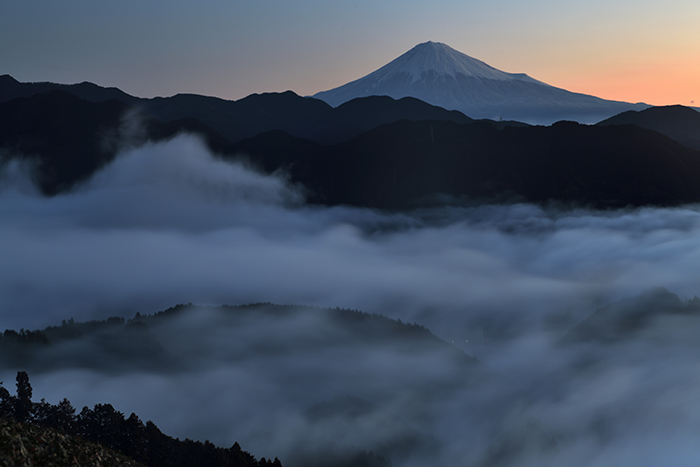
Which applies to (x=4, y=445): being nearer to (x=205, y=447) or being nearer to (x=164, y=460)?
(x=164, y=460)

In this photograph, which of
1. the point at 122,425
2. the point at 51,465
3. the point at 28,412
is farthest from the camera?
the point at 122,425

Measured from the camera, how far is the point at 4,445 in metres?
44.0

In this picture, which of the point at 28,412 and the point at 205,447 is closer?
the point at 28,412

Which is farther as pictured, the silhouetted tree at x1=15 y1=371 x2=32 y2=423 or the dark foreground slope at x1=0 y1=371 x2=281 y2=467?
the dark foreground slope at x1=0 y1=371 x2=281 y2=467

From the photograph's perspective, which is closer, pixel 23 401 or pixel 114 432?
pixel 23 401

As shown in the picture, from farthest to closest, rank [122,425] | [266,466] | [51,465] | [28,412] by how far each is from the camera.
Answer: [266,466] < [122,425] < [28,412] < [51,465]

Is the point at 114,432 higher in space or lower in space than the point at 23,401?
lower

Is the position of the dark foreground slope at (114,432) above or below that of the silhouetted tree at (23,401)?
below

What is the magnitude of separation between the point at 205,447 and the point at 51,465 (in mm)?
74023

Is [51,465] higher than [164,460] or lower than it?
higher

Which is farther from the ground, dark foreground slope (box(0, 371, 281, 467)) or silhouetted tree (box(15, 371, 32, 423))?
silhouetted tree (box(15, 371, 32, 423))

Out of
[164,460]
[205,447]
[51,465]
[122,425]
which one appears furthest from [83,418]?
[51,465]

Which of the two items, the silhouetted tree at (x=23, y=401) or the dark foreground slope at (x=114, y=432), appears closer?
the silhouetted tree at (x=23, y=401)

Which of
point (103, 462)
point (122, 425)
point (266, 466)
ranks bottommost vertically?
point (266, 466)
